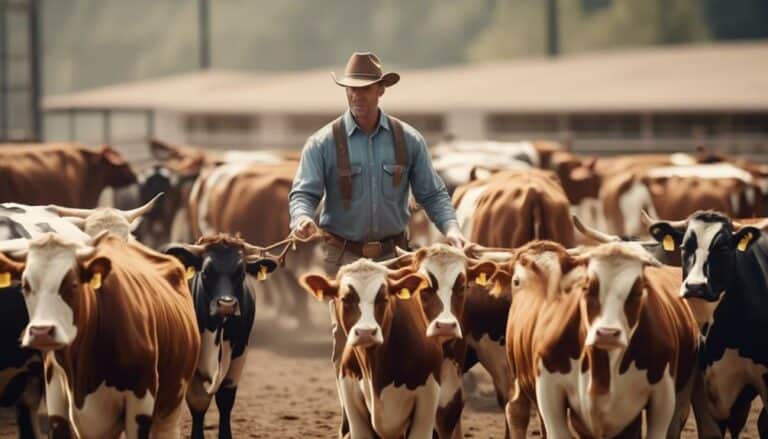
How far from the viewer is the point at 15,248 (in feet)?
25.6

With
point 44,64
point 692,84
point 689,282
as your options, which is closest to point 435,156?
point 689,282

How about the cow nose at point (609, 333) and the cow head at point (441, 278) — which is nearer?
the cow nose at point (609, 333)

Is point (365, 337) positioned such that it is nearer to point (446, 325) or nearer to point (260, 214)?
point (446, 325)

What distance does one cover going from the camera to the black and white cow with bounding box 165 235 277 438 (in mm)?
9305

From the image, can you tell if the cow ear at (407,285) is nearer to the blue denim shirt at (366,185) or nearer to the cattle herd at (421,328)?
the cattle herd at (421,328)

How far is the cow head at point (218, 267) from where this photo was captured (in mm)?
9352

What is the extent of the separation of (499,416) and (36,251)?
4.57 metres

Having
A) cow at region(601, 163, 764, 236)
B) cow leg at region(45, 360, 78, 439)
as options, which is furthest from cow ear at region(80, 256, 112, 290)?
cow at region(601, 163, 764, 236)

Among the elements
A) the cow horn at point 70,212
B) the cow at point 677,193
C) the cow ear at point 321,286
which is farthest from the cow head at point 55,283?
the cow at point 677,193

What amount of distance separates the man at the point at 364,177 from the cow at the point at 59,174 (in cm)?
708

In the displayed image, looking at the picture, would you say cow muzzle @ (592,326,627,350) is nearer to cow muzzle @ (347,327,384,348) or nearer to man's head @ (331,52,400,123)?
cow muzzle @ (347,327,384,348)

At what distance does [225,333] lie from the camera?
953cm

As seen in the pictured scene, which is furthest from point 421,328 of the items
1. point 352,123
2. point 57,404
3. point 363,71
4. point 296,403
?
point 296,403

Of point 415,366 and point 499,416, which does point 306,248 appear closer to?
point 499,416
